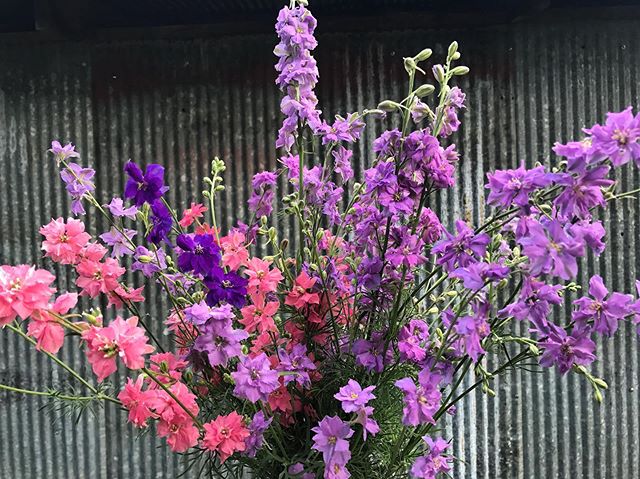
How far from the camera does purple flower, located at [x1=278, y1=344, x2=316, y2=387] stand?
23.7 inches

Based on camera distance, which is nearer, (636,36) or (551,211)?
(551,211)

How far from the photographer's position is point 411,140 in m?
0.54

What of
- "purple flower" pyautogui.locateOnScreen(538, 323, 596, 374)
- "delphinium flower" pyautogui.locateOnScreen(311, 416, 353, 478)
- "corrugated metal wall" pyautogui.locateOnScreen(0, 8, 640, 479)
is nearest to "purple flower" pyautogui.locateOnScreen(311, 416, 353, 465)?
"delphinium flower" pyautogui.locateOnScreen(311, 416, 353, 478)

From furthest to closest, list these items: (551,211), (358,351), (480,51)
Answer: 1. (480,51)
2. (358,351)
3. (551,211)

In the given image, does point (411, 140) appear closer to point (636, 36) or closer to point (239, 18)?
point (239, 18)

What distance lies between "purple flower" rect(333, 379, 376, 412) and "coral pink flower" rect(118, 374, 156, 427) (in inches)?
7.3

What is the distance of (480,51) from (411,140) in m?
1.19

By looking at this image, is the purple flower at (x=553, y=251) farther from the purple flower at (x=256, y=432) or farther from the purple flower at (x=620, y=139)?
the purple flower at (x=256, y=432)

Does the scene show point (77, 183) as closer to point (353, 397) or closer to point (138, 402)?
point (138, 402)

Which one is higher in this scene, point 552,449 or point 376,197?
point 376,197

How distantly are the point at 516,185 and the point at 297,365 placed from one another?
0.31 metres

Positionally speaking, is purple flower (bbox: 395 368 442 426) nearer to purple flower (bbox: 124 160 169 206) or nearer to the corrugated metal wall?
purple flower (bbox: 124 160 169 206)

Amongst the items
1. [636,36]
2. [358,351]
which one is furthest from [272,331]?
[636,36]

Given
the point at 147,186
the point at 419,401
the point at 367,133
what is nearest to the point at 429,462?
the point at 419,401
